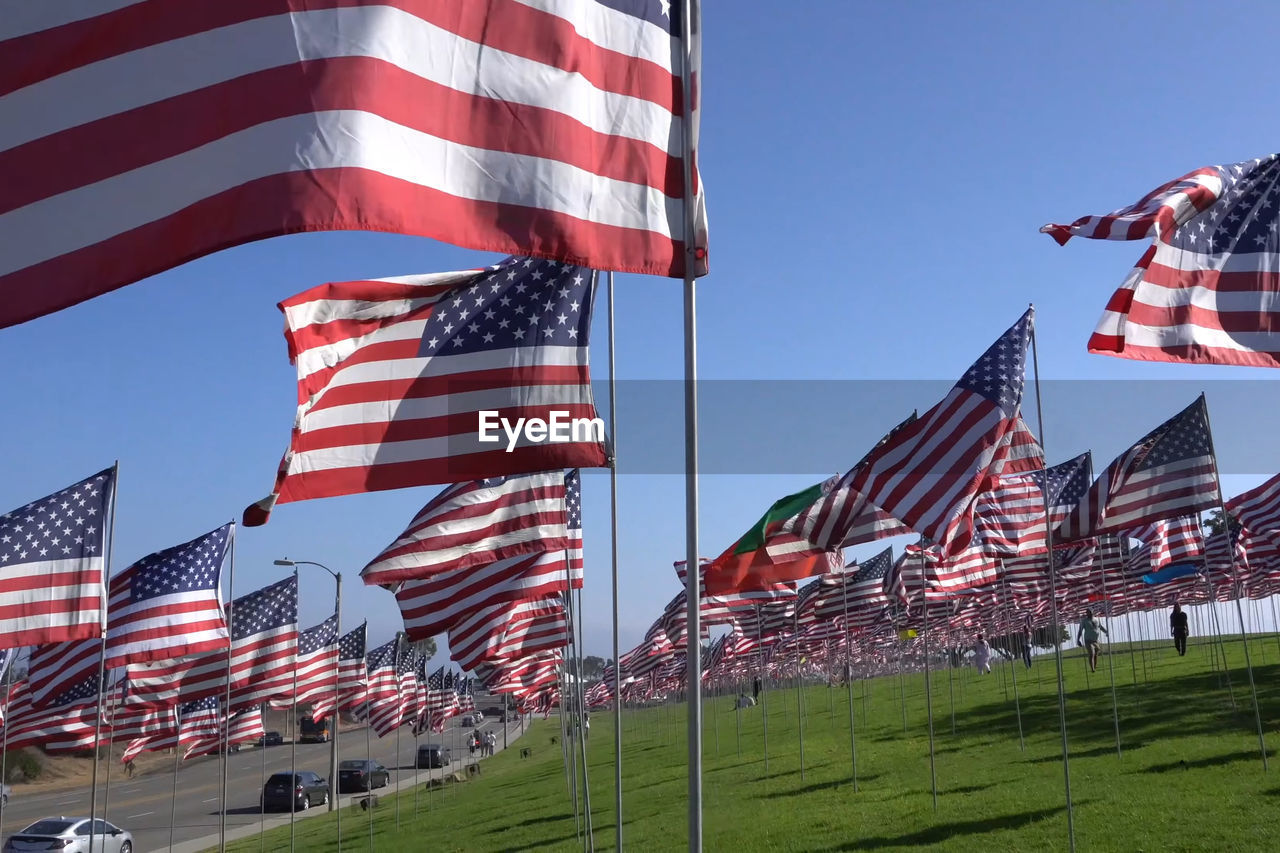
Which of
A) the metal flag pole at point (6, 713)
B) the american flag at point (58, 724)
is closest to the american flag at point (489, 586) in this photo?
the metal flag pole at point (6, 713)

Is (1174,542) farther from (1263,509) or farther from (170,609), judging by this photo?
(170,609)

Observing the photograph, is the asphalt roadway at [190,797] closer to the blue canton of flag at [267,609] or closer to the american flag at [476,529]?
the blue canton of flag at [267,609]

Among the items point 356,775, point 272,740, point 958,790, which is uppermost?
point 958,790

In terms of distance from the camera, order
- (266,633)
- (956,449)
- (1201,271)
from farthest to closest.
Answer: (266,633), (956,449), (1201,271)

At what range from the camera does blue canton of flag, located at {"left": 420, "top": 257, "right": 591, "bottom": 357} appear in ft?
29.9

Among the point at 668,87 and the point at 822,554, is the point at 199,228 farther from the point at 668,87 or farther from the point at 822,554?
the point at 822,554

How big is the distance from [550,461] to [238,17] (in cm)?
408

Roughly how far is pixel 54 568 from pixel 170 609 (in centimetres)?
311

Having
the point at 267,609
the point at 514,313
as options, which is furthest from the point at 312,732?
the point at 514,313

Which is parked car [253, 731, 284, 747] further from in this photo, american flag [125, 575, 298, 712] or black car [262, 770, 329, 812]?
american flag [125, 575, 298, 712]

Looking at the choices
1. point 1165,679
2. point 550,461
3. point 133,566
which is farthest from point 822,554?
point 1165,679

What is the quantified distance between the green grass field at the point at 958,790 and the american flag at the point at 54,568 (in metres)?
10.9

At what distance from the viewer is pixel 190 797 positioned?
55.2 meters

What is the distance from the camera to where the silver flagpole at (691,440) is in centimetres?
582
